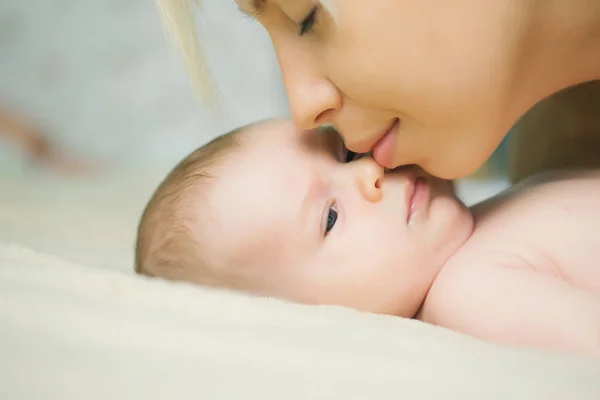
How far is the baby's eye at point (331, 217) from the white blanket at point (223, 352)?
23cm

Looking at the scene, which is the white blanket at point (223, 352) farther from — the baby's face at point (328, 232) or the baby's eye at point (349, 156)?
the baby's eye at point (349, 156)

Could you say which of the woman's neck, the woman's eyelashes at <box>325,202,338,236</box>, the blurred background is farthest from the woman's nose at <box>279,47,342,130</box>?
the blurred background

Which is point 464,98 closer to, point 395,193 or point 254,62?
point 395,193

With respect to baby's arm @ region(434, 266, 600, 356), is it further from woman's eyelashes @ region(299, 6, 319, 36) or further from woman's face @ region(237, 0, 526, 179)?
woman's eyelashes @ region(299, 6, 319, 36)

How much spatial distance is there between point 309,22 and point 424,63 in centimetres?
14

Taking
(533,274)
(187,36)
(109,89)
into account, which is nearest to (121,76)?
(109,89)

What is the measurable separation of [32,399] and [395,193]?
53 centimetres

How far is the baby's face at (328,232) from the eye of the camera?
812 mm

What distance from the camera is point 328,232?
2.76 feet

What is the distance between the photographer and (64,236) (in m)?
1.25

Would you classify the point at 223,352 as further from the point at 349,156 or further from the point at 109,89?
the point at 109,89

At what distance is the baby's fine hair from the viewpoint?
0.83 m

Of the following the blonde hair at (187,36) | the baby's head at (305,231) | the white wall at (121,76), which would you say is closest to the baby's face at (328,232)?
the baby's head at (305,231)

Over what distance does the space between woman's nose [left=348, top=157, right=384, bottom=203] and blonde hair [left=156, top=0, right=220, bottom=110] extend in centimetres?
25
